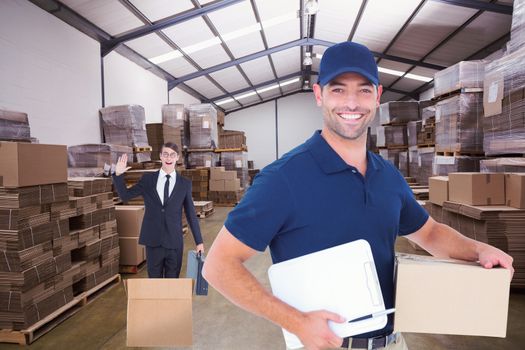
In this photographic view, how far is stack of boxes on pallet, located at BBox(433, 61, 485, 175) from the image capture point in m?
6.01

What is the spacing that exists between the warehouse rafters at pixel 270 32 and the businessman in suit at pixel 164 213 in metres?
4.42

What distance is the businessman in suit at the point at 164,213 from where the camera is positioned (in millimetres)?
3562

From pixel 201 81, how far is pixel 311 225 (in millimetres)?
13071

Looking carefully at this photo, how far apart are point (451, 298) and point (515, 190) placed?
13.2 ft

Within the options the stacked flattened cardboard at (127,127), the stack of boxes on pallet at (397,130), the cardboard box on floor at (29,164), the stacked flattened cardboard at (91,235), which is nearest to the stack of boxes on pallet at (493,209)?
the stacked flattened cardboard at (91,235)

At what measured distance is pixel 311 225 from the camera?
3.72ft

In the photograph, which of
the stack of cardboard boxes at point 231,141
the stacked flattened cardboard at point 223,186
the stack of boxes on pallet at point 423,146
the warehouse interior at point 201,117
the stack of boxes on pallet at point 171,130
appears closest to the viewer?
the warehouse interior at point 201,117

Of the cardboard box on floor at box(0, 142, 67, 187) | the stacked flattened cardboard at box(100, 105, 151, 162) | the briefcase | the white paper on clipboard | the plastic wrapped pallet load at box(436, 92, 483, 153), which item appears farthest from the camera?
the stacked flattened cardboard at box(100, 105, 151, 162)

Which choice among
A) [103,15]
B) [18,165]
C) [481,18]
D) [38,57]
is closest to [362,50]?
[18,165]

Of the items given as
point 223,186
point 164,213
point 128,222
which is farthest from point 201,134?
point 164,213

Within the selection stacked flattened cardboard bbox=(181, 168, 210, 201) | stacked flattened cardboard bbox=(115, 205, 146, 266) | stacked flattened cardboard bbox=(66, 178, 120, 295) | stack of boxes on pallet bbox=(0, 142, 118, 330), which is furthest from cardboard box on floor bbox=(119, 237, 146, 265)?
stacked flattened cardboard bbox=(181, 168, 210, 201)

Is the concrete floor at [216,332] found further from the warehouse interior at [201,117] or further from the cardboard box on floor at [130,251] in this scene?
the cardboard box on floor at [130,251]

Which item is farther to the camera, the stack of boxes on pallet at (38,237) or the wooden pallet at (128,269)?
the wooden pallet at (128,269)

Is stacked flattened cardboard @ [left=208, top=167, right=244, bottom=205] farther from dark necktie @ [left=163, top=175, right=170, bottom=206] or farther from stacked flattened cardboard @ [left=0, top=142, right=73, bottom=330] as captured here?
stacked flattened cardboard @ [left=0, top=142, right=73, bottom=330]
